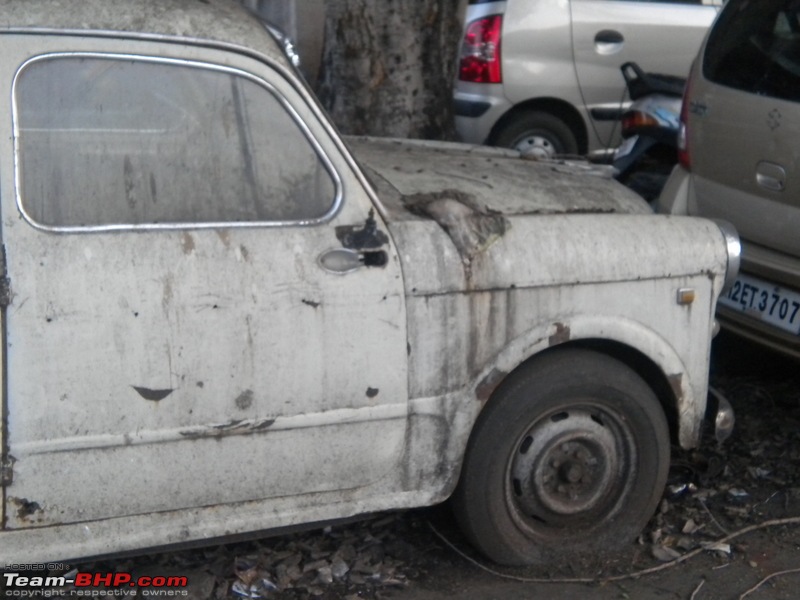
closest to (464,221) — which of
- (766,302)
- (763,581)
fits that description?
(763,581)

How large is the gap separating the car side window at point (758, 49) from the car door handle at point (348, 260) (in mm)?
2245

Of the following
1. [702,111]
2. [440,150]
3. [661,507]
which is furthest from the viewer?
[702,111]

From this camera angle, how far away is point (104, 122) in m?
3.04

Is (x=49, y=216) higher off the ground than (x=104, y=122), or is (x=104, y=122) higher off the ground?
(x=104, y=122)

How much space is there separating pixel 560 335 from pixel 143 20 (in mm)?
1569

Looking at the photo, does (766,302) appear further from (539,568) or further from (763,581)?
(539,568)

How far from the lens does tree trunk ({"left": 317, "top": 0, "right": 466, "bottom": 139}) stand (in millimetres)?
5707

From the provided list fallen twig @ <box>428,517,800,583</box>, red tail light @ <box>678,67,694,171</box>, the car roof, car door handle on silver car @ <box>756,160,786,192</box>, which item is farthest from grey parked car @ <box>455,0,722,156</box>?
the car roof

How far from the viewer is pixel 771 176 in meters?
4.62

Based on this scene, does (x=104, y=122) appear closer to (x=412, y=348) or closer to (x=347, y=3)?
(x=412, y=348)

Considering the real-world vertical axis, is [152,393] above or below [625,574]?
above

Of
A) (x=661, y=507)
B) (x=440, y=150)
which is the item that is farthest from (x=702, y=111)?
(x=661, y=507)

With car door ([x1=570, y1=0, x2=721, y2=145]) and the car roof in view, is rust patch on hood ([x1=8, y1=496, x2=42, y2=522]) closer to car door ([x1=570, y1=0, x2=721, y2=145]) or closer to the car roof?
the car roof

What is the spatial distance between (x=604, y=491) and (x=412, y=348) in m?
0.99
